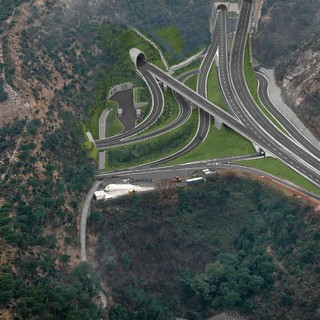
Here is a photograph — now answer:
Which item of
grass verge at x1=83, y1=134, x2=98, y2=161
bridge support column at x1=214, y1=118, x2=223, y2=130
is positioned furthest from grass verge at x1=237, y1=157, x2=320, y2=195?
grass verge at x1=83, y1=134, x2=98, y2=161

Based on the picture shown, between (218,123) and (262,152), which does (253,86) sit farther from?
(262,152)

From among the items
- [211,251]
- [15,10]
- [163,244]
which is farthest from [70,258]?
[15,10]

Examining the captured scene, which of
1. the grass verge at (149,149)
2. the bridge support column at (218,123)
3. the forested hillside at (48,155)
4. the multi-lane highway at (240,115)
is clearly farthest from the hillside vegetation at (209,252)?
the bridge support column at (218,123)

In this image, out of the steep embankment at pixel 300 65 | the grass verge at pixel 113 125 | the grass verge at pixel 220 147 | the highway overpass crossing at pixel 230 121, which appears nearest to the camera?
the highway overpass crossing at pixel 230 121

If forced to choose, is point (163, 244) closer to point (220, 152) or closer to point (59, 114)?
point (220, 152)

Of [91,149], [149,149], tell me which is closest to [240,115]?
[149,149]

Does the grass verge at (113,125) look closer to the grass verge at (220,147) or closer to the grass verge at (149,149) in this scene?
the grass verge at (149,149)
